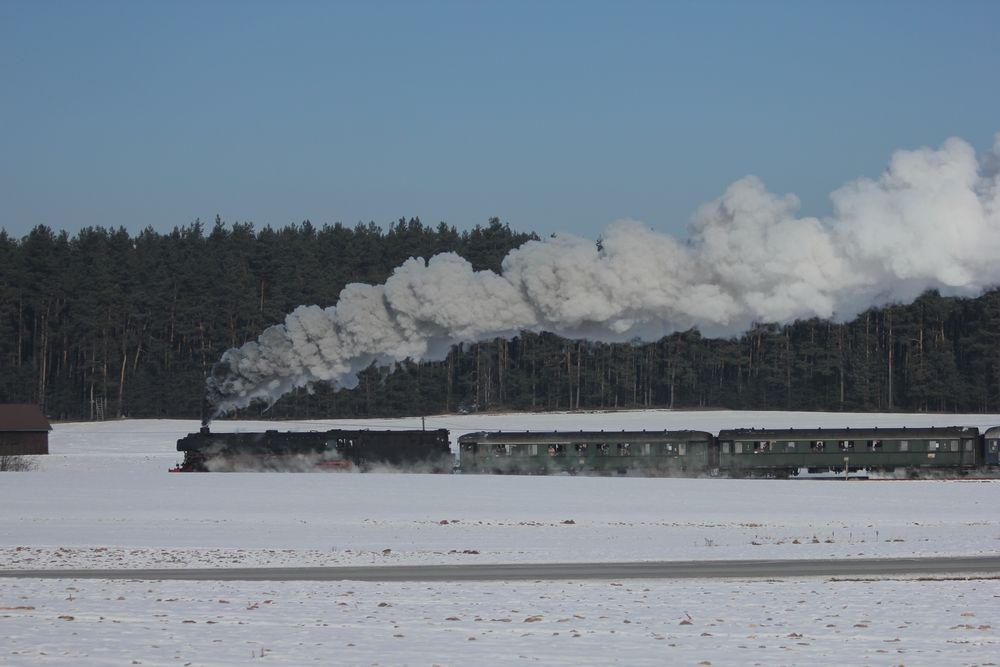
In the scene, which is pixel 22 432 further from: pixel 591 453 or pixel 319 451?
pixel 591 453

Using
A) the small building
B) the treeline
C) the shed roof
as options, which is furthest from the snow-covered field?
Answer: the treeline

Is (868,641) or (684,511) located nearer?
(868,641)

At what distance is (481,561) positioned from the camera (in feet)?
111

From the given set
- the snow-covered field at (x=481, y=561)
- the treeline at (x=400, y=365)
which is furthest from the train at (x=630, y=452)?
the treeline at (x=400, y=365)

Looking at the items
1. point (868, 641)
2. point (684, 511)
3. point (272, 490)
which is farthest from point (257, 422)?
point (868, 641)

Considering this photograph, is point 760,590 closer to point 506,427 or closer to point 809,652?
point 809,652

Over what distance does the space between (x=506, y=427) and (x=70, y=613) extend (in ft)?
277

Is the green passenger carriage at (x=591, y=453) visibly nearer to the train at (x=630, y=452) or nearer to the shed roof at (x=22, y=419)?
the train at (x=630, y=452)

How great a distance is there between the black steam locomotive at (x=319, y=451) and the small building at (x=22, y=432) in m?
23.0

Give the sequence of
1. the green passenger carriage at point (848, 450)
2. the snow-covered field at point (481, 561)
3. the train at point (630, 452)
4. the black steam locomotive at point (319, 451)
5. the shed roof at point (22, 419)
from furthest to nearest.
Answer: the shed roof at point (22, 419), the black steam locomotive at point (319, 451), the train at point (630, 452), the green passenger carriage at point (848, 450), the snow-covered field at point (481, 561)

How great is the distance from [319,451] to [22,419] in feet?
102

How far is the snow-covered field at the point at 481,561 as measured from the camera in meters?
20.1

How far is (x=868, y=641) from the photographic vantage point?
20.6 meters

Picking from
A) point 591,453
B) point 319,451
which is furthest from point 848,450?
point 319,451
